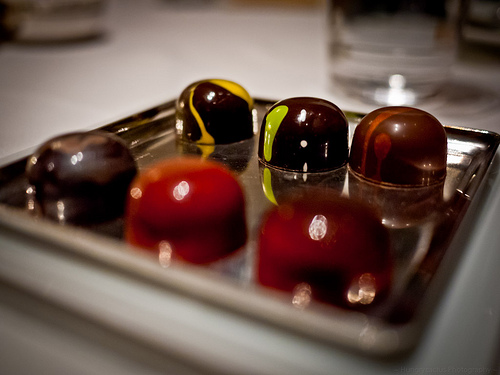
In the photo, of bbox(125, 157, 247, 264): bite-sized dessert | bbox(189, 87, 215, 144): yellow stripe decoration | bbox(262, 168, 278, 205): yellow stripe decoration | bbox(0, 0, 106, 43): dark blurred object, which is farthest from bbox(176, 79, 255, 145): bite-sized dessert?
bbox(0, 0, 106, 43): dark blurred object

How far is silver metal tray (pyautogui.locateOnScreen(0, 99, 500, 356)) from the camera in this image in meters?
0.34

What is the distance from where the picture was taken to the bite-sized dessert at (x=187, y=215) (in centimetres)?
46

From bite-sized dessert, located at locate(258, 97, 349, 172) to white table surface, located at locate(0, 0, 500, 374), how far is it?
0.18 metres

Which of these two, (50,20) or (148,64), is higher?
(50,20)

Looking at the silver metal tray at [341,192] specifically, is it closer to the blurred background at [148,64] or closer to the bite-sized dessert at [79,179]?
the bite-sized dessert at [79,179]

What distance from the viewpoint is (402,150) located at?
594 mm

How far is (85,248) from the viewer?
42 cm

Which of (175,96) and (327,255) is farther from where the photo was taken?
(175,96)

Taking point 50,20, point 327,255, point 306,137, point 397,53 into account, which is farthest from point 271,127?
point 50,20

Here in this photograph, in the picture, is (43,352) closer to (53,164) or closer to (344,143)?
(53,164)

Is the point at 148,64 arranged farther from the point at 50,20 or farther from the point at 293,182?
the point at 293,182

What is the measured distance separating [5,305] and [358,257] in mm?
304

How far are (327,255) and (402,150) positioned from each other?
23cm

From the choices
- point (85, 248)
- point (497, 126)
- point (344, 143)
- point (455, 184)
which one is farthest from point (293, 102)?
point (497, 126)
